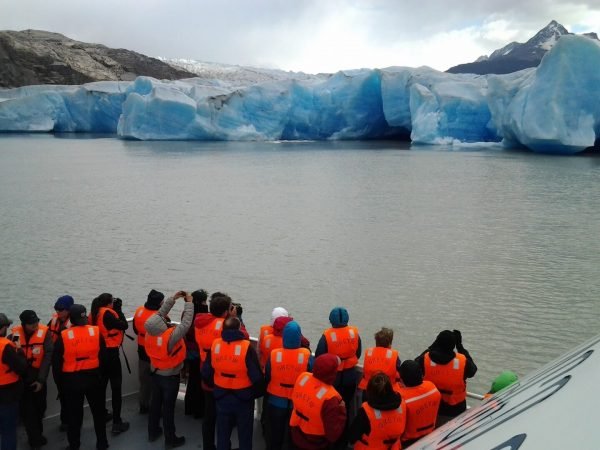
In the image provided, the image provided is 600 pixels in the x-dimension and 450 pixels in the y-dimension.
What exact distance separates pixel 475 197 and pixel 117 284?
7.93 meters

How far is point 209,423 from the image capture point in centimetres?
279

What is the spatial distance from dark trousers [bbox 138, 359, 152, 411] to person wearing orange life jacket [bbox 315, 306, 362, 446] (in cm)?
105

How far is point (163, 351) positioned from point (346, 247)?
522cm

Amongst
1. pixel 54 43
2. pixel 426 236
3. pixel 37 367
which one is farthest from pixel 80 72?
pixel 37 367

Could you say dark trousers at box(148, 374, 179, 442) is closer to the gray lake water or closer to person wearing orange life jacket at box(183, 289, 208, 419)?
person wearing orange life jacket at box(183, 289, 208, 419)

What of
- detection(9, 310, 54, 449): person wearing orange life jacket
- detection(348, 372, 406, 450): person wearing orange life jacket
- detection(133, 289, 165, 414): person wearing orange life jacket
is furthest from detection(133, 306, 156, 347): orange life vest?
detection(348, 372, 406, 450): person wearing orange life jacket

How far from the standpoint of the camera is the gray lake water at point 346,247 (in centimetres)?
533

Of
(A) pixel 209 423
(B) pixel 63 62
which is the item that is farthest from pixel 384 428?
(B) pixel 63 62

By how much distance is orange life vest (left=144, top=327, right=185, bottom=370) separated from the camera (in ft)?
9.25

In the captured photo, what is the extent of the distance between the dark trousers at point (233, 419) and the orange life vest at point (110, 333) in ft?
2.72

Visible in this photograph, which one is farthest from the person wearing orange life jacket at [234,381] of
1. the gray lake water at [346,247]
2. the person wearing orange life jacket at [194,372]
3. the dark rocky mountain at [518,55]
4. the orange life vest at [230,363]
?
the dark rocky mountain at [518,55]

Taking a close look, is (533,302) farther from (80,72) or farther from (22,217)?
(80,72)

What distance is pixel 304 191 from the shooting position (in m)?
12.9

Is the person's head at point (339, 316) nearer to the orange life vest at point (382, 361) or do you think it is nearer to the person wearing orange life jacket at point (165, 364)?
the orange life vest at point (382, 361)
